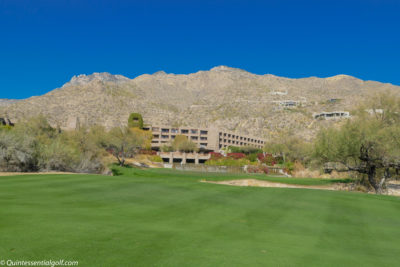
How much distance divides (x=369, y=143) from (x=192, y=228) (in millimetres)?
29227

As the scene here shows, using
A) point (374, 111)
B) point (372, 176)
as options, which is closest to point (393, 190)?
point (372, 176)

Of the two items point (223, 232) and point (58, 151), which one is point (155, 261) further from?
point (58, 151)

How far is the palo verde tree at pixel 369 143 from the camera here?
31.9 meters

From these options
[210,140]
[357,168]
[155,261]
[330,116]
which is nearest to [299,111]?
[330,116]

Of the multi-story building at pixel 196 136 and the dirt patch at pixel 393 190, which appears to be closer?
the dirt patch at pixel 393 190

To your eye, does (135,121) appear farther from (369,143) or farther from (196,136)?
Answer: (369,143)

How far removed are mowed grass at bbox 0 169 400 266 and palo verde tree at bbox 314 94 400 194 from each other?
16.5m

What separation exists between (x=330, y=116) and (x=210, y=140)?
82318mm

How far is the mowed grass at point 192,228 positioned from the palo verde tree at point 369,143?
16450 millimetres

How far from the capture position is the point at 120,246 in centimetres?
707

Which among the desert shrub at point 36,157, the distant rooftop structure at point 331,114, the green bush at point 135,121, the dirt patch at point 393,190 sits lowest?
the dirt patch at point 393,190

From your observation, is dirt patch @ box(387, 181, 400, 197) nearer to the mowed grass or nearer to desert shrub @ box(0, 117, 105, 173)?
the mowed grass

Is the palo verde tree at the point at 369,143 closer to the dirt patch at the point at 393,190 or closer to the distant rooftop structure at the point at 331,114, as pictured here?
the dirt patch at the point at 393,190

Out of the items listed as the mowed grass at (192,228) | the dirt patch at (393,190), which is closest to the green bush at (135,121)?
the dirt patch at (393,190)
